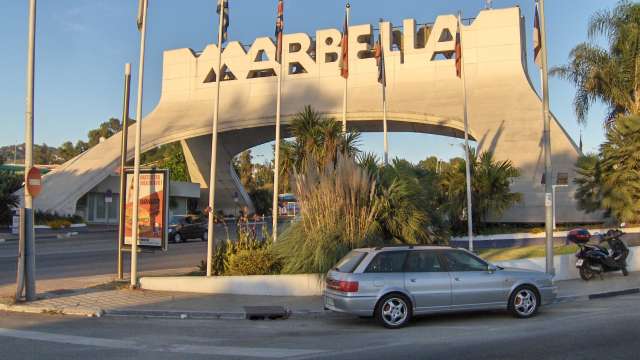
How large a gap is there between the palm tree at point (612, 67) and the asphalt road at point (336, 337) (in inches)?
883

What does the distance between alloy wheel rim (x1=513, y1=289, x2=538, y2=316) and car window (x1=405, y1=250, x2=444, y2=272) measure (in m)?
1.50

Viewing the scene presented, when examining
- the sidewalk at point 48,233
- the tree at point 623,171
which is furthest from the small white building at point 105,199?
the tree at point 623,171

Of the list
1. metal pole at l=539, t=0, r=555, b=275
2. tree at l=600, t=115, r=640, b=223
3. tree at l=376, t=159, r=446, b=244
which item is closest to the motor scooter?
metal pole at l=539, t=0, r=555, b=275

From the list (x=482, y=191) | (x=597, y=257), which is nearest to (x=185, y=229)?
(x=482, y=191)

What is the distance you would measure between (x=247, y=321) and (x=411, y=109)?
121 feet

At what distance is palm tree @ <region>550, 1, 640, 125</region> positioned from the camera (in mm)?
30516

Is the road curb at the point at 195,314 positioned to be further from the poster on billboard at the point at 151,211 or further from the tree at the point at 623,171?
the tree at the point at 623,171

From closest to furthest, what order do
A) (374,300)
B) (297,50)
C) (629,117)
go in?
1. (374,300)
2. (629,117)
3. (297,50)

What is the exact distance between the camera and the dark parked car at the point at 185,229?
35.8 metres

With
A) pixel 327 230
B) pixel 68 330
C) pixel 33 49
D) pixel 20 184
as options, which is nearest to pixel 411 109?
pixel 20 184

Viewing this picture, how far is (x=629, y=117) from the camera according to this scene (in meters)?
24.7

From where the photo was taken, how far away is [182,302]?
44.0 ft

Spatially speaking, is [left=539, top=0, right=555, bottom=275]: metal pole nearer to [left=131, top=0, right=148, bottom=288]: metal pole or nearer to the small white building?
[left=131, top=0, right=148, bottom=288]: metal pole

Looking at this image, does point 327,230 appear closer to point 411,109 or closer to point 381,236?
point 381,236
